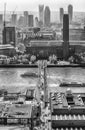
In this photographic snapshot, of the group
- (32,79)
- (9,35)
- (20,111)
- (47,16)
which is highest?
(47,16)

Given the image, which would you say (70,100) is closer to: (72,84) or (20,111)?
(20,111)

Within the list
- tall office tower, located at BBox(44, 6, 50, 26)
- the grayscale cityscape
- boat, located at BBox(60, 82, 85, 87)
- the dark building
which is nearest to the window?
the grayscale cityscape

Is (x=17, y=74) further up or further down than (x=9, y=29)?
further down

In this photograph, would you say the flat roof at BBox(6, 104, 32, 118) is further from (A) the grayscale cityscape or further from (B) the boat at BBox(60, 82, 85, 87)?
(B) the boat at BBox(60, 82, 85, 87)

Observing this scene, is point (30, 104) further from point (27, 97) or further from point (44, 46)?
point (44, 46)

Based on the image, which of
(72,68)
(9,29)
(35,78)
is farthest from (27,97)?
(9,29)

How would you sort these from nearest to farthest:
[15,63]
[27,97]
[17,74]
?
[27,97] < [17,74] < [15,63]

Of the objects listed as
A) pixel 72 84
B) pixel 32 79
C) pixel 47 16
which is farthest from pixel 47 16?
pixel 72 84
